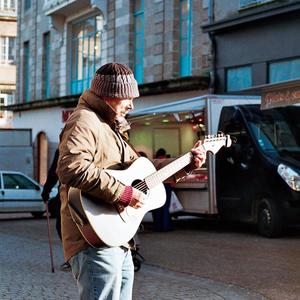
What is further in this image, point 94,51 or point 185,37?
point 94,51

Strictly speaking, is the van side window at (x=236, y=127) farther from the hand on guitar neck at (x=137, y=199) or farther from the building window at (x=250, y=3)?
the hand on guitar neck at (x=137, y=199)

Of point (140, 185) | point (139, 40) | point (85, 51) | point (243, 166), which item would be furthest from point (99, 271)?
point (85, 51)

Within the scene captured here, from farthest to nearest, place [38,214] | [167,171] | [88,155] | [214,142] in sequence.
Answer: [38,214] < [214,142] < [167,171] < [88,155]

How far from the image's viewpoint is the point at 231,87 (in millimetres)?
21344

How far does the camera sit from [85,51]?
30.2 m

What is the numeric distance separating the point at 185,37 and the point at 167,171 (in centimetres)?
1960

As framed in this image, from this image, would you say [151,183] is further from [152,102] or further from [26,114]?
[26,114]

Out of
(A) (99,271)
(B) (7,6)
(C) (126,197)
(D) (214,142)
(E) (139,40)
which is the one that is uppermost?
(B) (7,6)

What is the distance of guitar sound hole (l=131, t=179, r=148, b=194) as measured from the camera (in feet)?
12.7

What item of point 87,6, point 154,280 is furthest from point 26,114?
point 154,280

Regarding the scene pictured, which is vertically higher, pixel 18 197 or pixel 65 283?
pixel 18 197

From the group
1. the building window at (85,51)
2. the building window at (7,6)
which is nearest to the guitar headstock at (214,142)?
the building window at (85,51)

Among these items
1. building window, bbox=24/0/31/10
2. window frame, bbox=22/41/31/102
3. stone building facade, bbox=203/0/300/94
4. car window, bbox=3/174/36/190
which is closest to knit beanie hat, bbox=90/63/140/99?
stone building facade, bbox=203/0/300/94

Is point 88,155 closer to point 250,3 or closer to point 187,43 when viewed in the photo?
point 250,3
